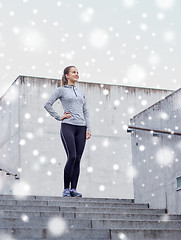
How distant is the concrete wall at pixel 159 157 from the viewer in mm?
6656

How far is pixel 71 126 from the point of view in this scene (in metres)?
6.77

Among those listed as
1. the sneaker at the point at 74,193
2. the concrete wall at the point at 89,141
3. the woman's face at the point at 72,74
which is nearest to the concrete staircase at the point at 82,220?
the sneaker at the point at 74,193

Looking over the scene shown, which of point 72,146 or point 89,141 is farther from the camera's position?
point 89,141

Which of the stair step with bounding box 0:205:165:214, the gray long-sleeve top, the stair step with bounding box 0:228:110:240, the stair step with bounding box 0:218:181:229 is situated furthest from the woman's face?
the stair step with bounding box 0:228:110:240

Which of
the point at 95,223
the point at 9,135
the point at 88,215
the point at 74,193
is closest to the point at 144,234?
the point at 95,223

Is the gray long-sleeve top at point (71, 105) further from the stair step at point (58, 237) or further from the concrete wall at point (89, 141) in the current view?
the concrete wall at point (89, 141)

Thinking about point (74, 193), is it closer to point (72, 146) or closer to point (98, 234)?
point (72, 146)

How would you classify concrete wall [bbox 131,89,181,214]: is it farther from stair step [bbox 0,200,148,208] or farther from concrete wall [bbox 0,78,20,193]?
concrete wall [bbox 0,78,20,193]

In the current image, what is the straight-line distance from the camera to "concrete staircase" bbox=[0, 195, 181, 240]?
184 inches

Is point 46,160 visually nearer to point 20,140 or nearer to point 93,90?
point 20,140

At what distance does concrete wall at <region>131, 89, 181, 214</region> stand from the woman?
100cm

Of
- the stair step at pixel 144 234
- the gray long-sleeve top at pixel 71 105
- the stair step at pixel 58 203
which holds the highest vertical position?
the gray long-sleeve top at pixel 71 105

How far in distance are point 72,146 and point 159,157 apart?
4.21 ft

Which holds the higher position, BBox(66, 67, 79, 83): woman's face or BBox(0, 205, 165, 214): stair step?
BBox(66, 67, 79, 83): woman's face
